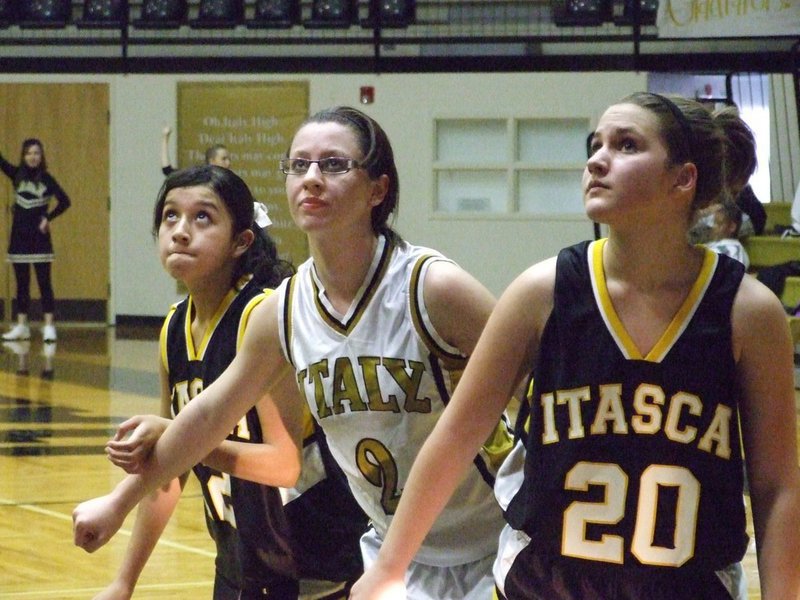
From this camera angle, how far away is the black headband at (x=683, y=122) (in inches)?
68.4

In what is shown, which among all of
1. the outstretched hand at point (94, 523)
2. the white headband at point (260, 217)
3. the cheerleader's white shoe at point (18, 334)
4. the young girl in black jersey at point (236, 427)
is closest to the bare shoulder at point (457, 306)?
the young girl in black jersey at point (236, 427)

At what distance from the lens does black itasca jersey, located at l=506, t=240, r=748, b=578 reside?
5.54 feet

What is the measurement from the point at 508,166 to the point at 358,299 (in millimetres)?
11207

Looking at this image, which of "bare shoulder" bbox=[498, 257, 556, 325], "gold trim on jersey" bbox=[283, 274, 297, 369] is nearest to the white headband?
"gold trim on jersey" bbox=[283, 274, 297, 369]

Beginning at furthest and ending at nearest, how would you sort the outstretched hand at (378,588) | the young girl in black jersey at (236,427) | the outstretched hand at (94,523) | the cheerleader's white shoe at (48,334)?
the cheerleader's white shoe at (48,334), the young girl in black jersey at (236,427), the outstretched hand at (94,523), the outstretched hand at (378,588)

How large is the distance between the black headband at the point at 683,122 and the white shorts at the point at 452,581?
2.87 feet

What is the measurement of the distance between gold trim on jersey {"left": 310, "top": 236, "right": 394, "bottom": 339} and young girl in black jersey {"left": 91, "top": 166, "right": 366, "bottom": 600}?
13.9 inches

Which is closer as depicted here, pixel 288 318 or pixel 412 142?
pixel 288 318

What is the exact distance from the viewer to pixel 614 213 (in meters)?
1.70

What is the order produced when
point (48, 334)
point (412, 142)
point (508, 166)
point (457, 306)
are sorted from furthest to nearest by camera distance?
point (412, 142)
point (508, 166)
point (48, 334)
point (457, 306)

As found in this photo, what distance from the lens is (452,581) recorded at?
7.45ft

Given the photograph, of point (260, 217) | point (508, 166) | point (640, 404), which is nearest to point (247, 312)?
point (260, 217)

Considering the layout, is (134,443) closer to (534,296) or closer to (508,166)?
(534,296)

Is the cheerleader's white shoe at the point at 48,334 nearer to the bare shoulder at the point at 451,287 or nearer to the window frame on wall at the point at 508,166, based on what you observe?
the window frame on wall at the point at 508,166
